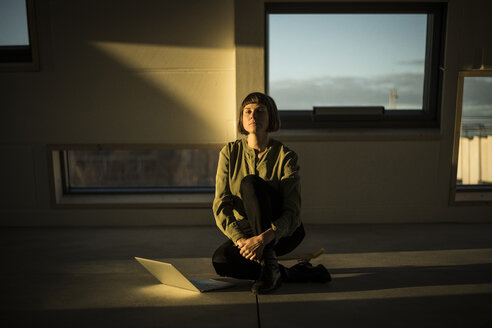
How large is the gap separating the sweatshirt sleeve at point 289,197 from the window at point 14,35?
82.7 inches

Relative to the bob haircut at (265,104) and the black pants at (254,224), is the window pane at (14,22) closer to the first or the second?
the bob haircut at (265,104)

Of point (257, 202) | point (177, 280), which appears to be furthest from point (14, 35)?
point (257, 202)

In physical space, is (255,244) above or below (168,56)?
below

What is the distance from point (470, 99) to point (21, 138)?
3242 mm

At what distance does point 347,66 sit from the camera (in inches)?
129

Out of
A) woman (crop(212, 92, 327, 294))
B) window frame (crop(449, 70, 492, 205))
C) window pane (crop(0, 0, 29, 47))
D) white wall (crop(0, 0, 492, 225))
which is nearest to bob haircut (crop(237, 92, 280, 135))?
woman (crop(212, 92, 327, 294))

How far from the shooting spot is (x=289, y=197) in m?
2.09

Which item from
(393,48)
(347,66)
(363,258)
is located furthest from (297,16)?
(363,258)

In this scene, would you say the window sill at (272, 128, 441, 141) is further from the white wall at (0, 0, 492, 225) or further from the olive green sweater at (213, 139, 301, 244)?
the olive green sweater at (213, 139, 301, 244)

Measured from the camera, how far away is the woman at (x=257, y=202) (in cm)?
198

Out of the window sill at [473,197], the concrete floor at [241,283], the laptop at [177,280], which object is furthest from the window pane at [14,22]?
the window sill at [473,197]

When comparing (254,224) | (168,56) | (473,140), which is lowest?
(254,224)

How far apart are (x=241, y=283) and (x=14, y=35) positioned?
95.2 inches

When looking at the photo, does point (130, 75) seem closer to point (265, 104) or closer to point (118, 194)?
point (118, 194)
